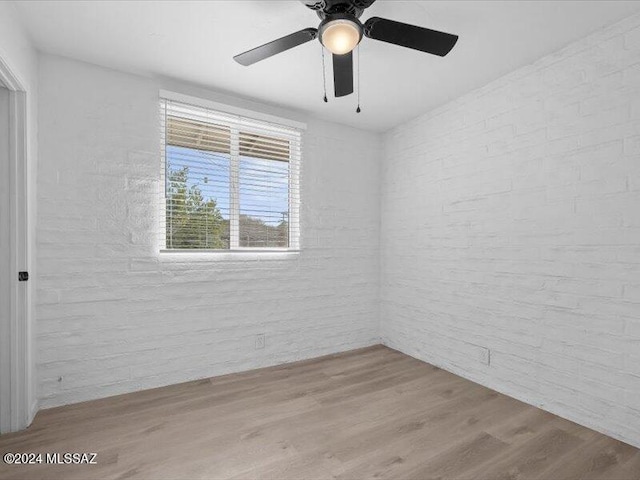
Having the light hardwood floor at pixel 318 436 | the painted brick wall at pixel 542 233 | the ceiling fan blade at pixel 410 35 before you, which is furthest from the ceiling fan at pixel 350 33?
the light hardwood floor at pixel 318 436

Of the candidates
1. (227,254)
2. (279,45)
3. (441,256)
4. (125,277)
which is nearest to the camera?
(279,45)

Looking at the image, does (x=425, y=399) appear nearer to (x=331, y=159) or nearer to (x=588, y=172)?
(x=588, y=172)

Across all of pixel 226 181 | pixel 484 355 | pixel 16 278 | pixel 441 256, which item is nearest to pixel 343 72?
pixel 226 181

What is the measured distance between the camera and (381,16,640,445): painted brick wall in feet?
6.30

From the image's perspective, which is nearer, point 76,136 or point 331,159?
point 76,136

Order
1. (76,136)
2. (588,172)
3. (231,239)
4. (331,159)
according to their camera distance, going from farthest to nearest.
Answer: (331,159), (231,239), (76,136), (588,172)

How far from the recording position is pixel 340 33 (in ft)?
4.96

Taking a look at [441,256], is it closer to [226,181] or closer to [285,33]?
[226,181]

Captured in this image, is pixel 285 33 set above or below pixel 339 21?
above

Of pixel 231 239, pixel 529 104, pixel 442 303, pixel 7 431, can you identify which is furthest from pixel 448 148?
pixel 7 431

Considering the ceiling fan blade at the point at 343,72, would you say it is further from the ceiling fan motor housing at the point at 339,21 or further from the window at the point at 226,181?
the window at the point at 226,181

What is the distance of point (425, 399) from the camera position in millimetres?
2428

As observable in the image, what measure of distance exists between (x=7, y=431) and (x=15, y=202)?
134cm

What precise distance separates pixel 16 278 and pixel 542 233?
11.0 feet
